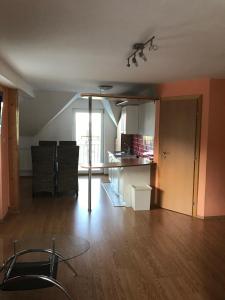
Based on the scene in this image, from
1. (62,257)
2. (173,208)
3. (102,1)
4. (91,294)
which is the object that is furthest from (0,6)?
(173,208)

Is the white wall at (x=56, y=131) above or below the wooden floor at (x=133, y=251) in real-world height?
above

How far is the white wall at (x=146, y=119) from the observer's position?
17.3ft

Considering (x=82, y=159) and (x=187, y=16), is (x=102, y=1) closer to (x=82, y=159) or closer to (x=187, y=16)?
(x=187, y=16)

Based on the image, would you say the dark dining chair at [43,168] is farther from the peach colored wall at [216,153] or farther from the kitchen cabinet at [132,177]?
the peach colored wall at [216,153]

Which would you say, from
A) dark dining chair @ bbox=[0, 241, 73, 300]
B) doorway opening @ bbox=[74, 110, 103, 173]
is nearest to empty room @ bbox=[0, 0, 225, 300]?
dark dining chair @ bbox=[0, 241, 73, 300]

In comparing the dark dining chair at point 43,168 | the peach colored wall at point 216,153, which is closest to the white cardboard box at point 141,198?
the peach colored wall at point 216,153

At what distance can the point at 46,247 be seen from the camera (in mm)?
2676

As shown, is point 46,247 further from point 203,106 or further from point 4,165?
point 203,106

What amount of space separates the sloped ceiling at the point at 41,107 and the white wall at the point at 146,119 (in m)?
1.73

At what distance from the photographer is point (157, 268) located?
2883 mm

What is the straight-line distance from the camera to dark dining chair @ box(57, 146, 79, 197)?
→ 5387 millimetres

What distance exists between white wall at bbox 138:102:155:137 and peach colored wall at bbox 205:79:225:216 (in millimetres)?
1233

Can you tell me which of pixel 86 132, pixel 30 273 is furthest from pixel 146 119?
pixel 30 273

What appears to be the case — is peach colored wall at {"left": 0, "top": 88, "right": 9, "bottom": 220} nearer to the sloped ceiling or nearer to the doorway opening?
the sloped ceiling
